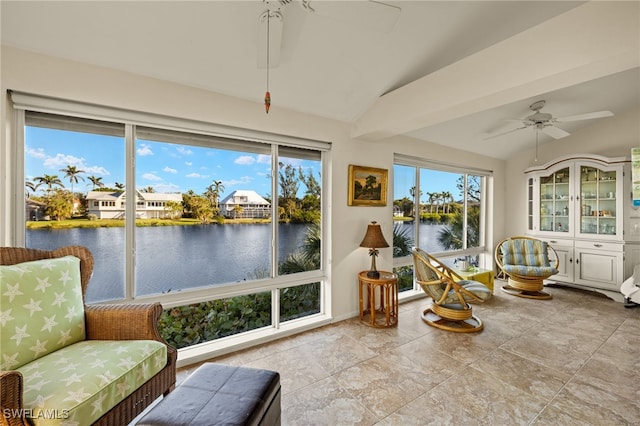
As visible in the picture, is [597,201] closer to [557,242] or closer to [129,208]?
[557,242]

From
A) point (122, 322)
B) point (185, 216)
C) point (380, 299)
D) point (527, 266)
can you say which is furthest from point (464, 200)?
point (122, 322)

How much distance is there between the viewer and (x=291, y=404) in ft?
6.27

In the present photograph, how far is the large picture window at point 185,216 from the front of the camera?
2.04m

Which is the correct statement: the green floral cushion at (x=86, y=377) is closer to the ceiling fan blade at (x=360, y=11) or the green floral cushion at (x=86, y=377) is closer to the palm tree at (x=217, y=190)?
the palm tree at (x=217, y=190)

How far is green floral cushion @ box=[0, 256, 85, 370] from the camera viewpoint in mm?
1366

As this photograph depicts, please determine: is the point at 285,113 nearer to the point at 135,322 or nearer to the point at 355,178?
the point at 355,178

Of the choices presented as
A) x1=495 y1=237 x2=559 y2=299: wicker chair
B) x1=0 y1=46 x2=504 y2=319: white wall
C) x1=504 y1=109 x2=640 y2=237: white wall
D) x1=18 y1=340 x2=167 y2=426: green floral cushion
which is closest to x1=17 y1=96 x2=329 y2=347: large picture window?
x1=0 y1=46 x2=504 y2=319: white wall

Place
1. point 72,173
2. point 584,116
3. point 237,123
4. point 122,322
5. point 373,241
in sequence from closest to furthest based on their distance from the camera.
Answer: point 122,322 < point 72,173 < point 237,123 < point 584,116 < point 373,241

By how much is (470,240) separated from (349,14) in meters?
A: 4.75

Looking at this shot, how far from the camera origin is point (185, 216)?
98.4 inches

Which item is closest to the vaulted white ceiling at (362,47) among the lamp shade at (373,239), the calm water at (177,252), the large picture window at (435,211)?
the lamp shade at (373,239)

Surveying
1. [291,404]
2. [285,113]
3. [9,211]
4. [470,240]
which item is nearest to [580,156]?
[470,240]

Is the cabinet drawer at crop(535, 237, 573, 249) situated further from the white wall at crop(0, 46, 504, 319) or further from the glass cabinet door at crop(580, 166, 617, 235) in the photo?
the white wall at crop(0, 46, 504, 319)

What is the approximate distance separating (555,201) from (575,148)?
940mm
